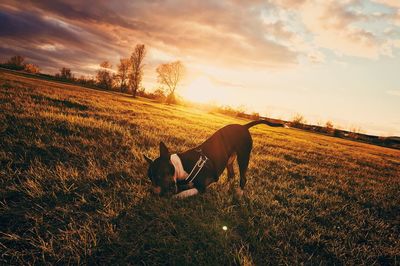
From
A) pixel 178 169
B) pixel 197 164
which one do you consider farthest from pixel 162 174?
pixel 197 164

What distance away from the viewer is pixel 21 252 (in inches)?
88.4

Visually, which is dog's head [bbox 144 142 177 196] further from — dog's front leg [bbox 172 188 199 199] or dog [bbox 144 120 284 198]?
dog's front leg [bbox 172 188 199 199]

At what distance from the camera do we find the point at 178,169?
4.14 metres

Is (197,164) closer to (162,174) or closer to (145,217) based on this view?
(162,174)

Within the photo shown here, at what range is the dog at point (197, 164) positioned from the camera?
391 centimetres

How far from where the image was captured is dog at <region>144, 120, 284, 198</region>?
12.8ft

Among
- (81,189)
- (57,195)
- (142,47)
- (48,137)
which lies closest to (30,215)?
(57,195)

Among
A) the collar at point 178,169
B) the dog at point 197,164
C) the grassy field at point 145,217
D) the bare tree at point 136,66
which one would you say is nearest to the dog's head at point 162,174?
the dog at point 197,164

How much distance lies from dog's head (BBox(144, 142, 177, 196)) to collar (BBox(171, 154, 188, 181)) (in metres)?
0.10

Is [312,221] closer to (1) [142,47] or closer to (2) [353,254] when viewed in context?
(2) [353,254]

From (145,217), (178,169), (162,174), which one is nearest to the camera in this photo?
(145,217)

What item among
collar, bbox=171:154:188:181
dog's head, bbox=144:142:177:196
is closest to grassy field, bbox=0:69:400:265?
dog's head, bbox=144:142:177:196

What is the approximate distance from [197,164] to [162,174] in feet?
2.45

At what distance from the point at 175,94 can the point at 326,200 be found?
2654 inches
